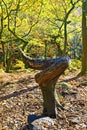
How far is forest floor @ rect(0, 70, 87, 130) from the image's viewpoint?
6.99m

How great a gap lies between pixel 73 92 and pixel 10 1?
24.4 ft

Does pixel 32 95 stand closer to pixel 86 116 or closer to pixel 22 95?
pixel 22 95

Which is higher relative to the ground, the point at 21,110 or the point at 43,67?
the point at 43,67

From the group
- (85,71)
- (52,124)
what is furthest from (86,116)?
(85,71)

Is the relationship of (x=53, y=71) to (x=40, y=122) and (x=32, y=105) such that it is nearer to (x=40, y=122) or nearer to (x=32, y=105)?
(x=40, y=122)

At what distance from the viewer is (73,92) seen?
8797 millimetres

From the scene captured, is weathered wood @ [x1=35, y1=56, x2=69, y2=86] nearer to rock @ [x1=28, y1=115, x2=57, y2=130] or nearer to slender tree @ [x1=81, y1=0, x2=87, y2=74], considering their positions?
rock @ [x1=28, y1=115, x2=57, y2=130]

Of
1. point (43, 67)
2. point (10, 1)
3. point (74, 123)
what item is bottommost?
point (74, 123)

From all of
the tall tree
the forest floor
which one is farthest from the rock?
the tall tree

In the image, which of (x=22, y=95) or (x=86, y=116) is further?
(x=22, y=95)

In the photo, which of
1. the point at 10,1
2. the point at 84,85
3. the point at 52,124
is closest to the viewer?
the point at 52,124

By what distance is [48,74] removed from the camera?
6426 mm

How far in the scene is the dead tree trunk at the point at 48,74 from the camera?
6285 mm

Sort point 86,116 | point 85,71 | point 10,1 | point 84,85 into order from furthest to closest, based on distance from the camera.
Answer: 1. point 10,1
2. point 85,71
3. point 84,85
4. point 86,116
